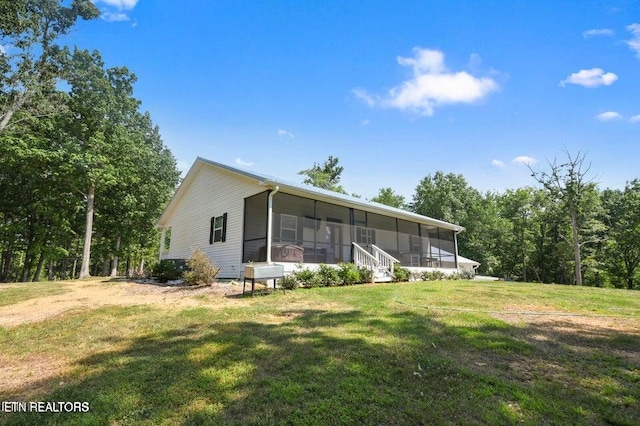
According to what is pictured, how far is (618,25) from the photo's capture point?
379 inches

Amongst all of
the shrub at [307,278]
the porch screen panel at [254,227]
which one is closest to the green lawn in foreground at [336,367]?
the shrub at [307,278]

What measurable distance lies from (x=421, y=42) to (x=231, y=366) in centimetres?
1051

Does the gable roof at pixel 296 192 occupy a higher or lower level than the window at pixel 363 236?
higher

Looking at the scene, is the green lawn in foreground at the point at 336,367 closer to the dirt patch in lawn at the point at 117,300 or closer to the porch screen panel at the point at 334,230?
the dirt patch in lawn at the point at 117,300

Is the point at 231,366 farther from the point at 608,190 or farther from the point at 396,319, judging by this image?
the point at 608,190

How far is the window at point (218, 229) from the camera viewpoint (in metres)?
13.7

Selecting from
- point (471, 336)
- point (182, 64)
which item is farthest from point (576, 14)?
point (182, 64)

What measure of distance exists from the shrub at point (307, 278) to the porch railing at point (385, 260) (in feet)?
13.3

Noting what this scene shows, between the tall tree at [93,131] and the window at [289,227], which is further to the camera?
the tall tree at [93,131]

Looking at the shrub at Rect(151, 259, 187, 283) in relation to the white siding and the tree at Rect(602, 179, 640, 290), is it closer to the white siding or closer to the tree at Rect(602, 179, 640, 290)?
the white siding

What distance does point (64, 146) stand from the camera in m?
18.4

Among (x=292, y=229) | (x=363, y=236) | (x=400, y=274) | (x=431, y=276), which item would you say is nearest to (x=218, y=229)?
(x=292, y=229)

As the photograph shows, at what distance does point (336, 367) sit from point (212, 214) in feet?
41.6

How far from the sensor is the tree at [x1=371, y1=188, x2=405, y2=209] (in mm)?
41625
